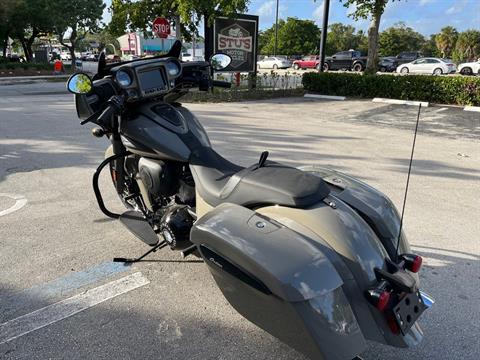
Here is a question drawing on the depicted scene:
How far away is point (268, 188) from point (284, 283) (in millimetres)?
553

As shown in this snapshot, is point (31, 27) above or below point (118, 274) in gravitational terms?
above

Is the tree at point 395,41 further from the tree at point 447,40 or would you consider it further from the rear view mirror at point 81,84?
the rear view mirror at point 81,84

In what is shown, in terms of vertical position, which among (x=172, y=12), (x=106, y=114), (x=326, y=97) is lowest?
(x=326, y=97)

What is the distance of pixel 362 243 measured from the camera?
1933 mm

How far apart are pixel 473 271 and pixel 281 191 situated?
2085 mm

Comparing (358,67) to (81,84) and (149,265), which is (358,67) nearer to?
(149,265)

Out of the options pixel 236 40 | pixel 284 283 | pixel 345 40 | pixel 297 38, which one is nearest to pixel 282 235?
pixel 284 283

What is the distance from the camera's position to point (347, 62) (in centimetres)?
3400

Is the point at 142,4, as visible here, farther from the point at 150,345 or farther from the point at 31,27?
the point at 31,27

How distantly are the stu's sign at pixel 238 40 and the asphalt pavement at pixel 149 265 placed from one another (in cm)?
840

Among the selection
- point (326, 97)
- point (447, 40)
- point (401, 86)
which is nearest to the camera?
point (401, 86)

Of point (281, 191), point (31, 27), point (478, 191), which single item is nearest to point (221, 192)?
point (281, 191)

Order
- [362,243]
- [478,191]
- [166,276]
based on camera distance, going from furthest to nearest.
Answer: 1. [478,191]
2. [166,276]
3. [362,243]

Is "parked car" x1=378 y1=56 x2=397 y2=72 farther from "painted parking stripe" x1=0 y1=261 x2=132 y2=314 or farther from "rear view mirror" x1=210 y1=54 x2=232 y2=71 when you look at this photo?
"painted parking stripe" x1=0 y1=261 x2=132 y2=314
